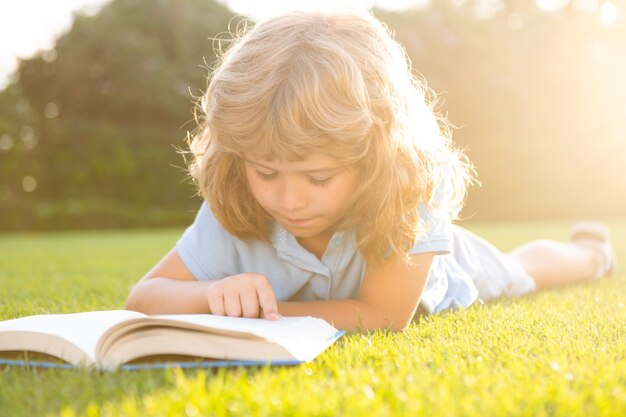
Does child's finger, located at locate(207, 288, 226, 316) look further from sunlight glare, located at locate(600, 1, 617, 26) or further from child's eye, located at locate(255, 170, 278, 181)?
sunlight glare, located at locate(600, 1, 617, 26)

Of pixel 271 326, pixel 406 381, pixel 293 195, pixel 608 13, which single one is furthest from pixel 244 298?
pixel 608 13

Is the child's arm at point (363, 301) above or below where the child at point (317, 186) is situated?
below

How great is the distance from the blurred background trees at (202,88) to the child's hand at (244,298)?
14.0 meters

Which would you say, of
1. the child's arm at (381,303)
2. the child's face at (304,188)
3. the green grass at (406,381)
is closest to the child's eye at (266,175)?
the child's face at (304,188)

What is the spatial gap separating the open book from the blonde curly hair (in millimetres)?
607

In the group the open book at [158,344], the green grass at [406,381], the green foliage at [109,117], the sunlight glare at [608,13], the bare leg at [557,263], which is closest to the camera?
the green grass at [406,381]

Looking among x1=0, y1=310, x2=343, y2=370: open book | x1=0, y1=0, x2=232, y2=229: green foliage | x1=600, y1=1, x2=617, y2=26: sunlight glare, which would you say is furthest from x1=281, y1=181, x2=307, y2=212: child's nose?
x1=600, y1=1, x2=617, y2=26: sunlight glare

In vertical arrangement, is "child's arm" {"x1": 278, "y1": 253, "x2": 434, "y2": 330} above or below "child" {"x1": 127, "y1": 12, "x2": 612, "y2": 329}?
below

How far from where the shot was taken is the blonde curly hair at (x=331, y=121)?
204 cm

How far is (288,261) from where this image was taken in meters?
2.51

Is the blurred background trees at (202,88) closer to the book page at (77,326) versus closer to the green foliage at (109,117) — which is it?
the green foliage at (109,117)

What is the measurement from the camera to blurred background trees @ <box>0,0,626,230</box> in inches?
659

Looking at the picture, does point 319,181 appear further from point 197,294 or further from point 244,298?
point 197,294

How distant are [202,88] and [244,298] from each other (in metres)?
17.7
